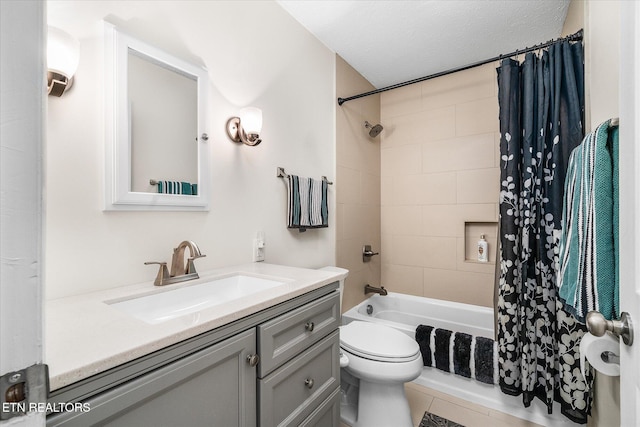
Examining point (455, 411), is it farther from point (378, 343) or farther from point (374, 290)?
point (374, 290)

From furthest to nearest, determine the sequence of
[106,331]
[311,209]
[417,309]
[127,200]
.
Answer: [417,309]
[311,209]
[127,200]
[106,331]

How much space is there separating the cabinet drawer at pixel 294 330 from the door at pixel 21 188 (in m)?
0.63

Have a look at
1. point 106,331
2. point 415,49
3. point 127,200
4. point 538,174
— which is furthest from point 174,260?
point 415,49

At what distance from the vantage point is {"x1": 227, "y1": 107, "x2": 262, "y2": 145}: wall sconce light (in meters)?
1.50

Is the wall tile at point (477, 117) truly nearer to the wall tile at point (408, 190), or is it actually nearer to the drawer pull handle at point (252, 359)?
the wall tile at point (408, 190)

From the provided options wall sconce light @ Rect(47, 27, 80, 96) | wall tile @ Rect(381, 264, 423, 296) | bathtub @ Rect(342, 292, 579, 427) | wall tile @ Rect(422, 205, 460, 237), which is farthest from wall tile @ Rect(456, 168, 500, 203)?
wall sconce light @ Rect(47, 27, 80, 96)

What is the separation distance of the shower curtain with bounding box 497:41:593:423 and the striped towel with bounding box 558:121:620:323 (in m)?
0.77

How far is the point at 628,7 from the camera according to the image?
1.74ft

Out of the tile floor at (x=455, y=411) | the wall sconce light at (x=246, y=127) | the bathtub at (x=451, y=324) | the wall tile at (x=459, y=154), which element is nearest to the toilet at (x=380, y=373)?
the tile floor at (x=455, y=411)

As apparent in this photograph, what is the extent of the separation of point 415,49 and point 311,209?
1.51 metres

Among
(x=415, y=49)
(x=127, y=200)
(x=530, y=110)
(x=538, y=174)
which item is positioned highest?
(x=415, y=49)

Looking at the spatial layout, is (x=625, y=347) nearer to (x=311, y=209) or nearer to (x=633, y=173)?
(x=633, y=173)

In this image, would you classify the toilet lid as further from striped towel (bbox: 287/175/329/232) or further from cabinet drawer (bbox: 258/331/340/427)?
striped towel (bbox: 287/175/329/232)

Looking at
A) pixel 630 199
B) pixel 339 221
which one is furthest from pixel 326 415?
pixel 339 221
